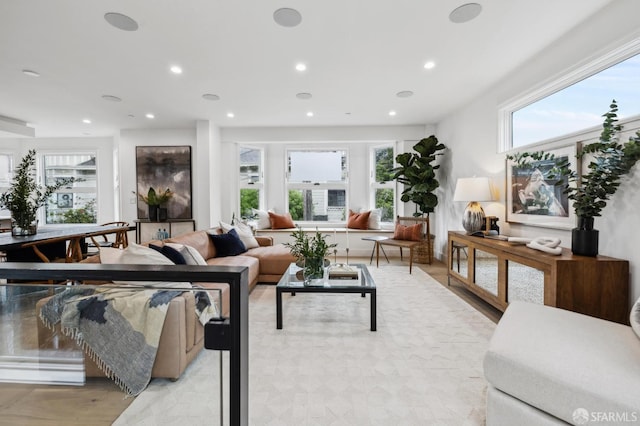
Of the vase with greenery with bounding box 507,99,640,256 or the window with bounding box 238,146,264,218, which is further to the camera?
the window with bounding box 238,146,264,218

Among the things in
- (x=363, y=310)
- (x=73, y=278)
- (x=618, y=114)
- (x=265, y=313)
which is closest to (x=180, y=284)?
(x=73, y=278)

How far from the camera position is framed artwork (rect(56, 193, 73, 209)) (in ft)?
21.8

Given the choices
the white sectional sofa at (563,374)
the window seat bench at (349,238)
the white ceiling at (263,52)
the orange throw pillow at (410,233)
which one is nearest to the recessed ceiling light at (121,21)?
the white ceiling at (263,52)

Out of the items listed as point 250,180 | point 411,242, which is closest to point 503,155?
point 411,242

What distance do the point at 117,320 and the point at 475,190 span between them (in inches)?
140

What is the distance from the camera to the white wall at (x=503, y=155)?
2062 millimetres

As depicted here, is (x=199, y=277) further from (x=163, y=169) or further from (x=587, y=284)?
(x=163, y=169)

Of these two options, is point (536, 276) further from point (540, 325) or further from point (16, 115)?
point (16, 115)

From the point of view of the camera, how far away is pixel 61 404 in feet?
4.16

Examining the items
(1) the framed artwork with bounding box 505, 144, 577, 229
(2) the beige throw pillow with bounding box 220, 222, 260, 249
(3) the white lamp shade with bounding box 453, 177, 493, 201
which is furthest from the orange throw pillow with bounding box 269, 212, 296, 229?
(1) the framed artwork with bounding box 505, 144, 577, 229

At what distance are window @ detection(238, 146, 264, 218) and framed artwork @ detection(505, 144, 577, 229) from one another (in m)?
4.59

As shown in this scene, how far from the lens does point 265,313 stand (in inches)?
110

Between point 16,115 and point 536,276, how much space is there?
7.69m

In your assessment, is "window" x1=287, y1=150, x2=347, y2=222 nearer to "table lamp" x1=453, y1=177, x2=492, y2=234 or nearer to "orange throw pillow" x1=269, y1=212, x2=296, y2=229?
"orange throw pillow" x1=269, y1=212, x2=296, y2=229
